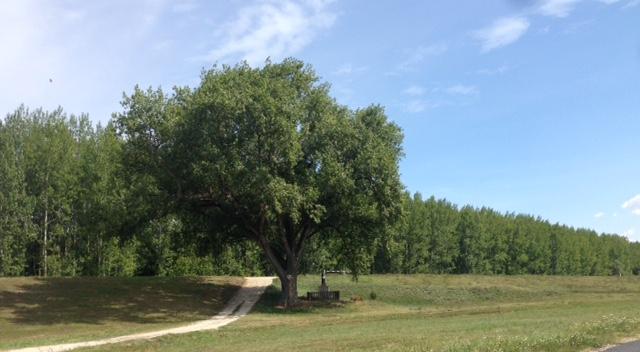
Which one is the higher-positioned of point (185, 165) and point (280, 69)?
point (280, 69)

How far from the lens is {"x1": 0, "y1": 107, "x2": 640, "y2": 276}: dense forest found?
39500 millimetres

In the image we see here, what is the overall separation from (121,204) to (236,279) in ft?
50.0

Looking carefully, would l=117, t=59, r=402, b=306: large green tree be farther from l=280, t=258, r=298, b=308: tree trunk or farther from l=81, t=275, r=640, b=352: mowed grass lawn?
l=81, t=275, r=640, b=352: mowed grass lawn

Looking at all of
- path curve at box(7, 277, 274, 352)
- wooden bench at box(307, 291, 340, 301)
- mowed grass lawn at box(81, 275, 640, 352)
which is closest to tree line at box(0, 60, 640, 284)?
wooden bench at box(307, 291, 340, 301)

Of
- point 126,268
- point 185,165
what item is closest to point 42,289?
point 185,165

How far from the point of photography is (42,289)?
127 feet

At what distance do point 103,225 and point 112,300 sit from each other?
4595 millimetres

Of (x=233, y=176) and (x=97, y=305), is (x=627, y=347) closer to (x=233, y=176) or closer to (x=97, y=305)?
(x=233, y=176)

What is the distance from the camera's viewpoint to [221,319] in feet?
109

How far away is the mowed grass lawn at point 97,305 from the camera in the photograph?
28.3 metres

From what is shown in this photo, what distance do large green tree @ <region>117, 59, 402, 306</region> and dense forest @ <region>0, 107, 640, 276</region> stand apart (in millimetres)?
2105

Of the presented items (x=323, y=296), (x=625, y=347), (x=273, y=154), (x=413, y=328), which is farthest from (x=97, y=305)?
(x=625, y=347)

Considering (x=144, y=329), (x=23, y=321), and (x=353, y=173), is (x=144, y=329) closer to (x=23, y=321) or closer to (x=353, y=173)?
(x=23, y=321)

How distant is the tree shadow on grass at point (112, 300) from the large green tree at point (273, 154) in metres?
5.44
